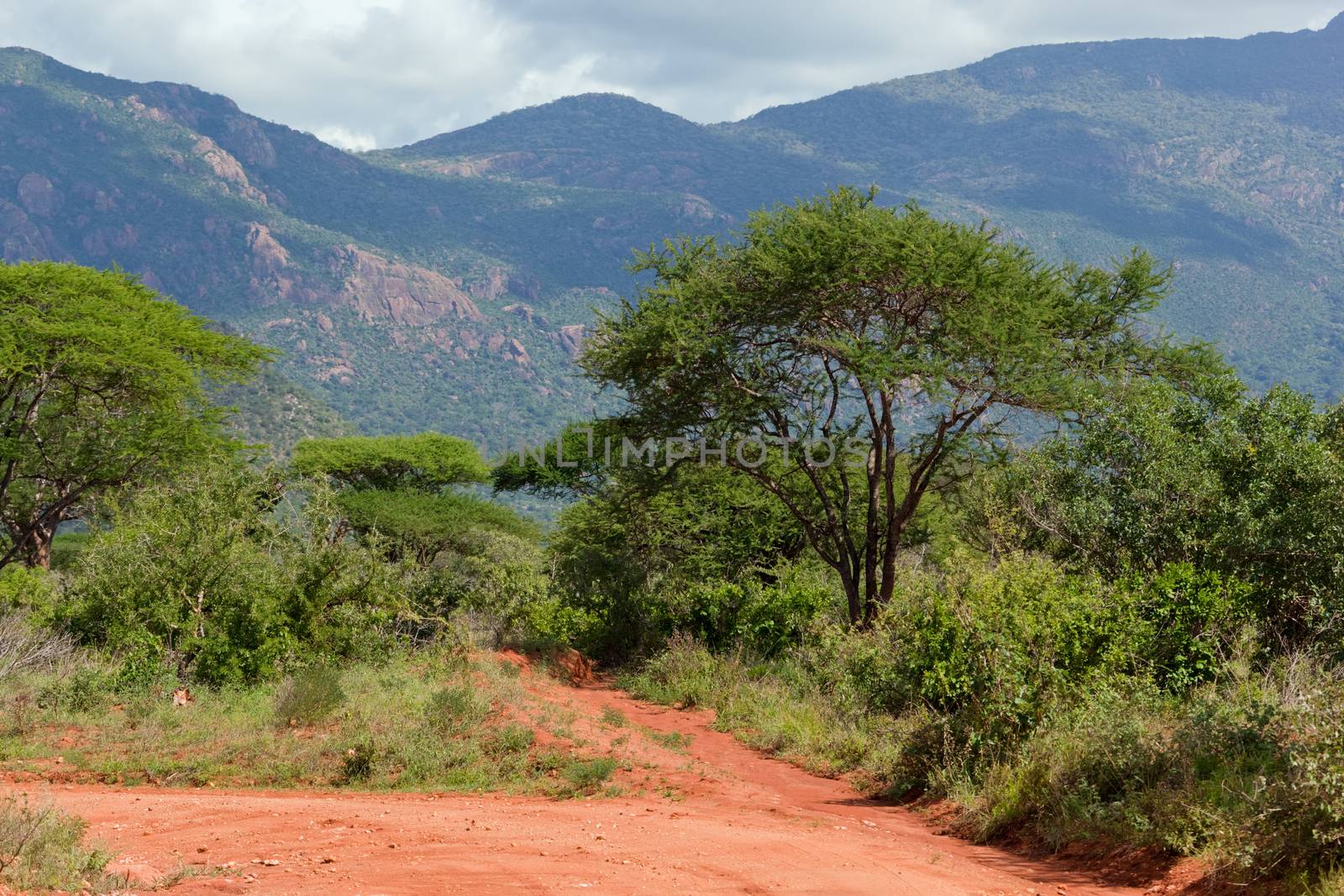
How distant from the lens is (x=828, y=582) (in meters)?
24.5

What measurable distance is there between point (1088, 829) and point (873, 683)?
11.7 feet

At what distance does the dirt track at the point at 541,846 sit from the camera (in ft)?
22.1

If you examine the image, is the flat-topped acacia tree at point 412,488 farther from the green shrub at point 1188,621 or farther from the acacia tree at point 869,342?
the green shrub at point 1188,621

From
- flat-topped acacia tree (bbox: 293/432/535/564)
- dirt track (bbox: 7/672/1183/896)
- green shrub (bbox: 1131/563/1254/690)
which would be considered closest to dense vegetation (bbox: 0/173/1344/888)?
green shrub (bbox: 1131/563/1254/690)

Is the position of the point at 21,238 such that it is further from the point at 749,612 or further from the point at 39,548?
the point at 749,612

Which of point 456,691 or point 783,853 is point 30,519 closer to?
point 456,691

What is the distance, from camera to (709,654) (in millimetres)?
19359

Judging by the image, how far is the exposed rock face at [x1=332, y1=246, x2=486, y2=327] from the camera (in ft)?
496

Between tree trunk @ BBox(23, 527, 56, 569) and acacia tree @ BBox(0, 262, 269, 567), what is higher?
acacia tree @ BBox(0, 262, 269, 567)

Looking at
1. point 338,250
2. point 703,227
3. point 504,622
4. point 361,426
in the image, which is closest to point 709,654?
point 504,622

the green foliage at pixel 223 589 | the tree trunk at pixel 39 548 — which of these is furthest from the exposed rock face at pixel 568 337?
the green foliage at pixel 223 589

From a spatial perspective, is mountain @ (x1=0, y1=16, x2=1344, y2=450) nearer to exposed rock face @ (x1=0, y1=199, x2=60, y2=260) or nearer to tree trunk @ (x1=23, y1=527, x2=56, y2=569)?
exposed rock face @ (x1=0, y1=199, x2=60, y2=260)

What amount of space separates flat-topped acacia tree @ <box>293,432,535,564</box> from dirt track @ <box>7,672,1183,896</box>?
2576 cm

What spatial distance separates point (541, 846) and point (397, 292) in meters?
154
